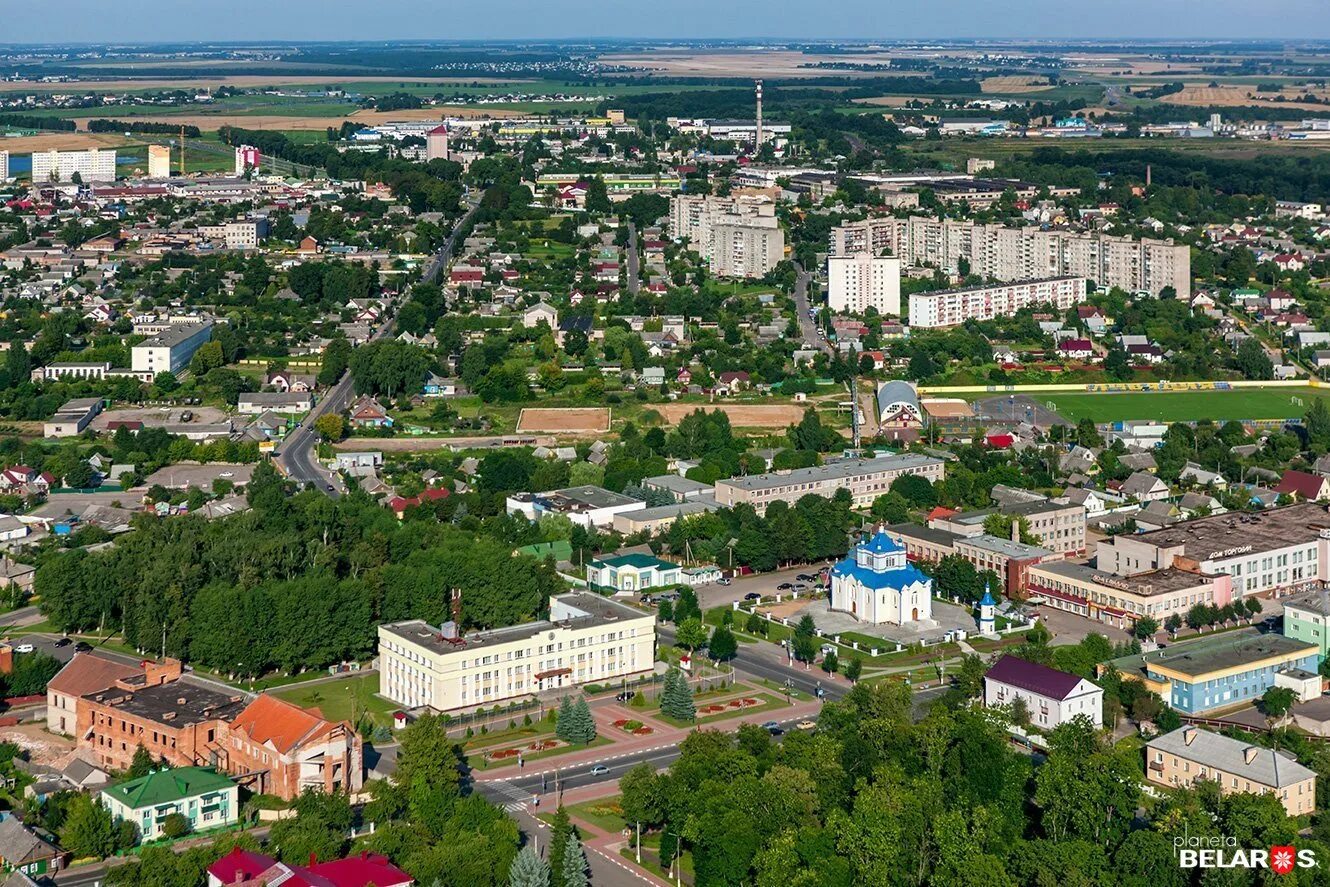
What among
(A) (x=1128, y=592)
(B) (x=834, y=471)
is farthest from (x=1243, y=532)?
(B) (x=834, y=471)

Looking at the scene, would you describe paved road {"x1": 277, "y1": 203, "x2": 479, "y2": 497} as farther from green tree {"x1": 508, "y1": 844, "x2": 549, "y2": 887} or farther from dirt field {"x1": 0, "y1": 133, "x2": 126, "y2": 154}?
dirt field {"x1": 0, "y1": 133, "x2": 126, "y2": 154}

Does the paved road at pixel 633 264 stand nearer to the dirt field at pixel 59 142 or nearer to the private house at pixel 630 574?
the private house at pixel 630 574

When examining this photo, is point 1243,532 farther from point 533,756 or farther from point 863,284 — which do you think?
point 863,284

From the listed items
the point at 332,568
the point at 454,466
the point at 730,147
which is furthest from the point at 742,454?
the point at 730,147

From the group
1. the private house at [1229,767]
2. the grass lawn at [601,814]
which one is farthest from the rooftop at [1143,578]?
the grass lawn at [601,814]

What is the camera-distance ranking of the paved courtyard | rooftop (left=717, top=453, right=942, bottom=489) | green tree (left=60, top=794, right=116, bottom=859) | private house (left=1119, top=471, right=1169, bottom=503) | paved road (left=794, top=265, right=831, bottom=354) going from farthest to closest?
paved road (left=794, top=265, right=831, bottom=354) < private house (left=1119, top=471, right=1169, bottom=503) < rooftop (left=717, top=453, right=942, bottom=489) < the paved courtyard < green tree (left=60, top=794, right=116, bottom=859)

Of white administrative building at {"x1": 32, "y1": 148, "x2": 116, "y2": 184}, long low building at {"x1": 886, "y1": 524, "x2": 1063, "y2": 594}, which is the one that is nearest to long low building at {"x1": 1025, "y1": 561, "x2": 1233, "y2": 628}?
long low building at {"x1": 886, "y1": 524, "x2": 1063, "y2": 594}
